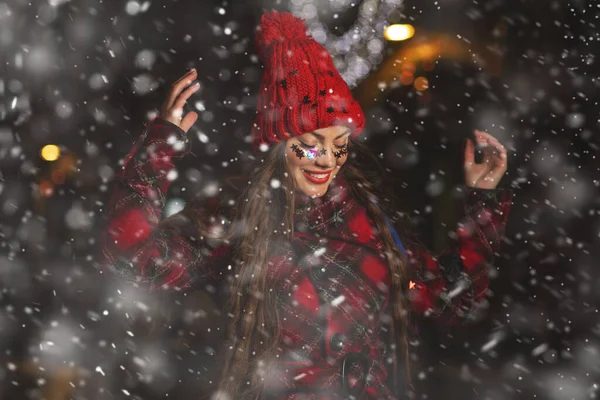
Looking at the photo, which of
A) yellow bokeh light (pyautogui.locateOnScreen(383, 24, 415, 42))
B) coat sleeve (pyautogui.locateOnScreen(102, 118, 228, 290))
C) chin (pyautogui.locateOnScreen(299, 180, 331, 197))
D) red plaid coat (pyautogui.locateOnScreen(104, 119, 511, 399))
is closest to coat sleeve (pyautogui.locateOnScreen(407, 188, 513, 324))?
red plaid coat (pyautogui.locateOnScreen(104, 119, 511, 399))

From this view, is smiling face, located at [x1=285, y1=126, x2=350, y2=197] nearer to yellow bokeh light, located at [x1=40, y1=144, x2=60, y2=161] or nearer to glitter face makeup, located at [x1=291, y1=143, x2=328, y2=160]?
glitter face makeup, located at [x1=291, y1=143, x2=328, y2=160]

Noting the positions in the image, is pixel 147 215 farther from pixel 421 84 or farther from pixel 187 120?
pixel 421 84

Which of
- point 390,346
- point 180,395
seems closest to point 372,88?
point 390,346

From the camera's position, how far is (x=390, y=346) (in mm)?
1067

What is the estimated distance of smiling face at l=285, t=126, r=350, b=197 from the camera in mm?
1030

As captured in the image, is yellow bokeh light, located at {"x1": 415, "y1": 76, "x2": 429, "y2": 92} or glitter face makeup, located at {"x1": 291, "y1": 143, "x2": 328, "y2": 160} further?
yellow bokeh light, located at {"x1": 415, "y1": 76, "x2": 429, "y2": 92}

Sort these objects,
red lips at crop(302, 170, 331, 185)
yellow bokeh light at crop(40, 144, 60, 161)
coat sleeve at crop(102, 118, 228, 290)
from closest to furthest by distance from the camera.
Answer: coat sleeve at crop(102, 118, 228, 290)
red lips at crop(302, 170, 331, 185)
yellow bokeh light at crop(40, 144, 60, 161)

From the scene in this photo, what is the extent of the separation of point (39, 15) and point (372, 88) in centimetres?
87

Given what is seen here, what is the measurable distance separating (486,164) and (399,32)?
29cm

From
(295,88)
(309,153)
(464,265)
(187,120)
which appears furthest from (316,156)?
(464,265)

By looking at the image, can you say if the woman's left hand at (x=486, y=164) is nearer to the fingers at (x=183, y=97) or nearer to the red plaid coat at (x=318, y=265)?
the red plaid coat at (x=318, y=265)

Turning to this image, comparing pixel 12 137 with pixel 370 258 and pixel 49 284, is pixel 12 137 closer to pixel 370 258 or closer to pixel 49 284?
pixel 49 284

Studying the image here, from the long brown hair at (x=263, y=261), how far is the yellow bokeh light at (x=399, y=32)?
0.70 feet

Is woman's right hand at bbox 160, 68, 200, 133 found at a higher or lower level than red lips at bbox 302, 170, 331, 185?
higher
